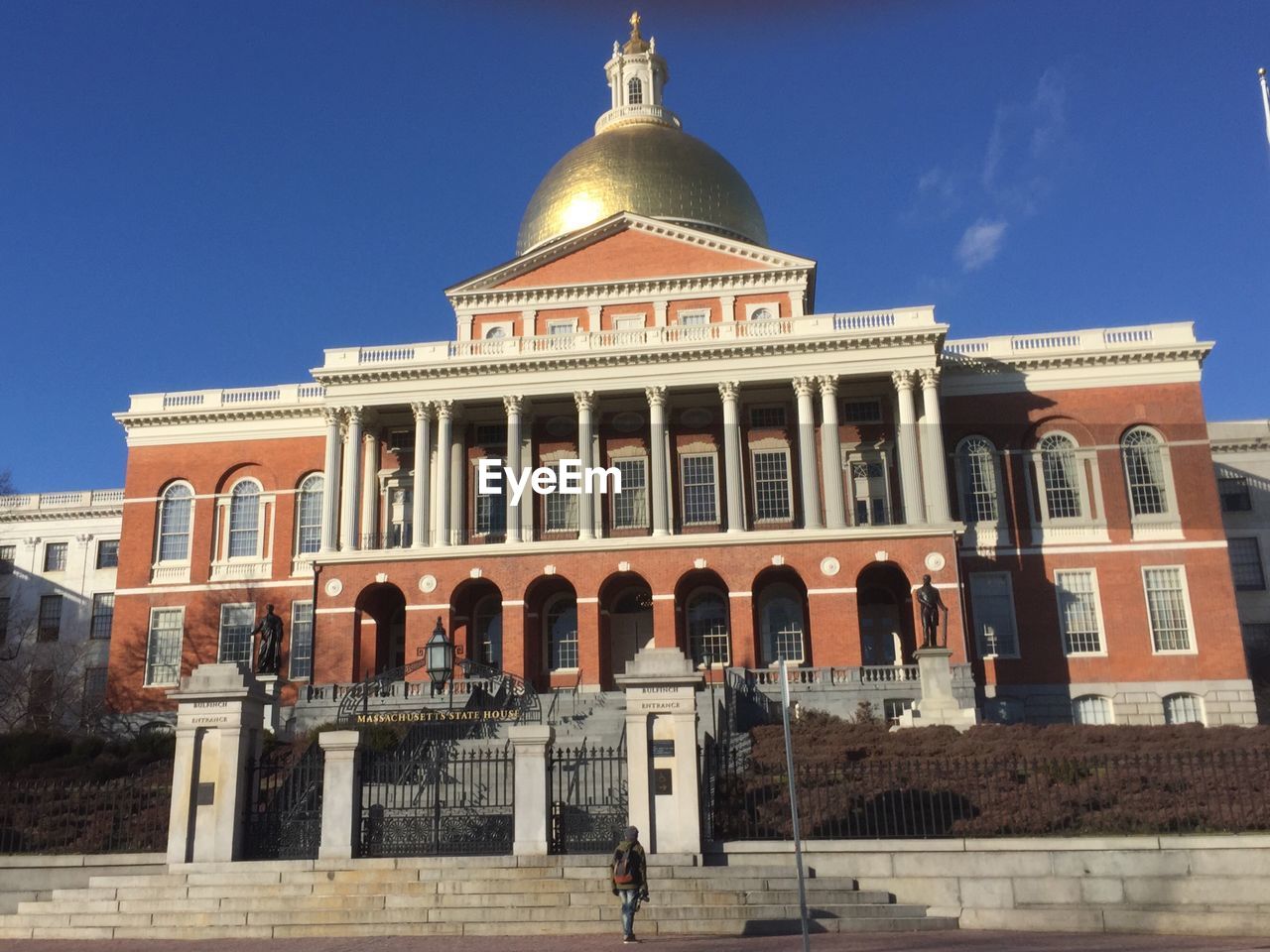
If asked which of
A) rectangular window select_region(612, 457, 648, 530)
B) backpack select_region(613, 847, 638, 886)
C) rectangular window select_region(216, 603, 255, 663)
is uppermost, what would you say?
rectangular window select_region(612, 457, 648, 530)

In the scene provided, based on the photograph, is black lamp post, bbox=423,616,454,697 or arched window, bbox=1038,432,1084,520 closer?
black lamp post, bbox=423,616,454,697

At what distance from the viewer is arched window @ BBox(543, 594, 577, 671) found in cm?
4478

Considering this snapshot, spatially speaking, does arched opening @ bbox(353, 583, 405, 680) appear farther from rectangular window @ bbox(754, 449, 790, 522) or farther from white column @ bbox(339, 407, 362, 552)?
rectangular window @ bbox(754, 449, 790, 522)

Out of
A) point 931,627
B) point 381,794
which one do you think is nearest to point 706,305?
point 931,627

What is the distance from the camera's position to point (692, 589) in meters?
44.5

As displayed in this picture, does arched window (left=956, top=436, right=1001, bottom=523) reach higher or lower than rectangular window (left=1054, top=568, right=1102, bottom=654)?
higher

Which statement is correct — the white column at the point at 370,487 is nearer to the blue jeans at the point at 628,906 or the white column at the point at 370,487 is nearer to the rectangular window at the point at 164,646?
the rectangular window at the point at 164,646

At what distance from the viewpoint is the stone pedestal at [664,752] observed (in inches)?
680

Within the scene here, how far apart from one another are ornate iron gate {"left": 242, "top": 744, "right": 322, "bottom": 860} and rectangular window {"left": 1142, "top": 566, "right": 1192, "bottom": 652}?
107 feet

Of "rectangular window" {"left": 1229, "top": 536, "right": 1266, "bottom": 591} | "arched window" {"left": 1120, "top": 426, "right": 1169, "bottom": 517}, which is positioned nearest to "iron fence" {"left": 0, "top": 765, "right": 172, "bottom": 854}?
"arched window" {"left": 1120, "top": 426, "right": 1169, "bottom": 517}

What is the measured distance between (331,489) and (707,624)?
46.9 ft

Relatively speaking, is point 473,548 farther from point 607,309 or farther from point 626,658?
point 607,309

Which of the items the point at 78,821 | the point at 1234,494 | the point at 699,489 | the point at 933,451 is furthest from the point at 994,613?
the point at 78,821

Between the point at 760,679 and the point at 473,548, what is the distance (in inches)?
435
